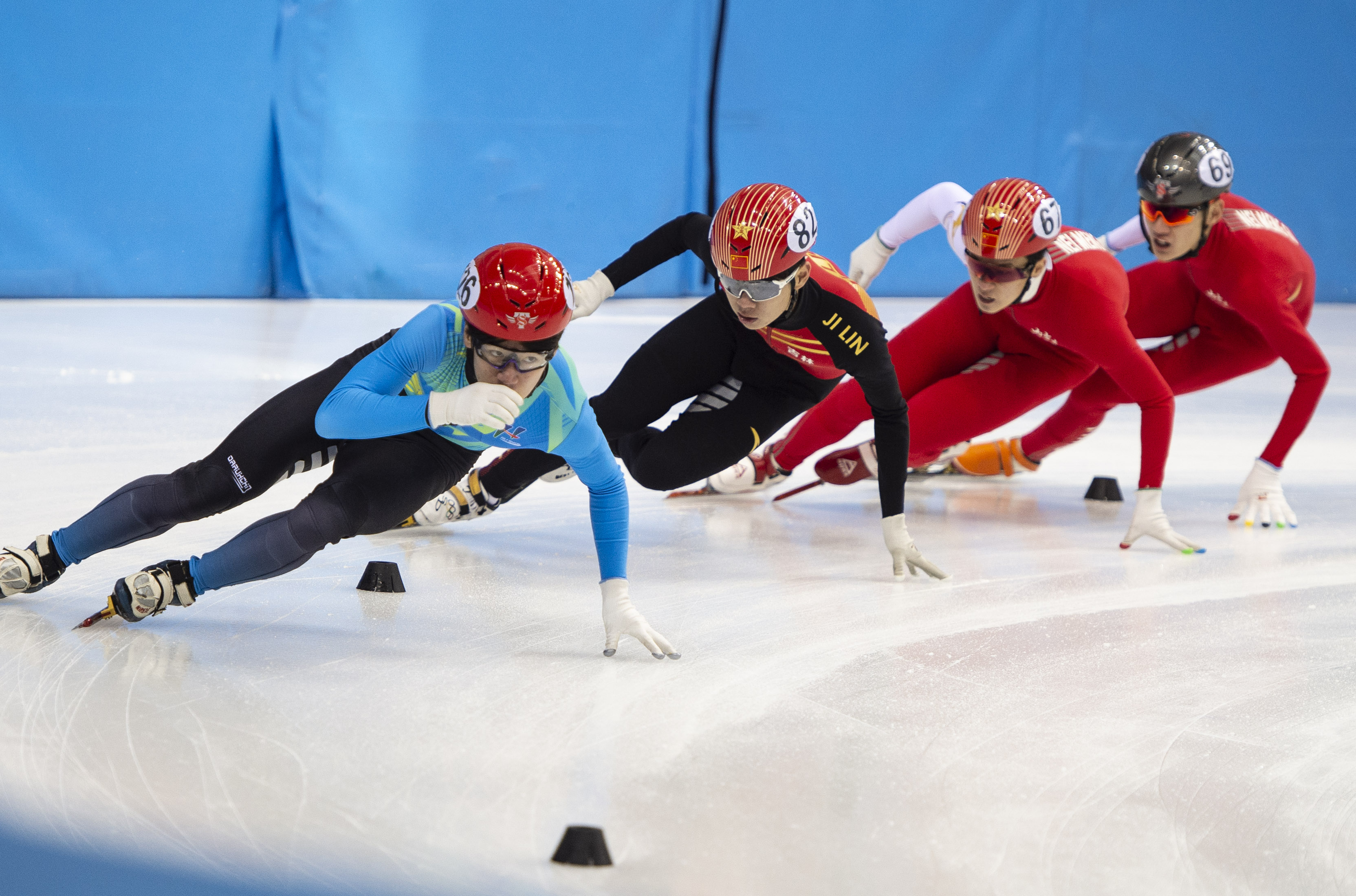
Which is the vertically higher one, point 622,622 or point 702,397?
point 702,397

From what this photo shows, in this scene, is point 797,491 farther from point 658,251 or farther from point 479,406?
point 479,406

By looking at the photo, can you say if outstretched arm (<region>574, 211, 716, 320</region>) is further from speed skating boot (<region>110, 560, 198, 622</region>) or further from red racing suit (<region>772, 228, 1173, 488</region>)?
speed skating boot (<region>110, 560, 198, 622</region>)

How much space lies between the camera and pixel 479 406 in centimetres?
221

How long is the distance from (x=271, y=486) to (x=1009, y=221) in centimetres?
214

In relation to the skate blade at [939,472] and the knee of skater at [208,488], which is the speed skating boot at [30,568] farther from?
the skate blade at [939,472]

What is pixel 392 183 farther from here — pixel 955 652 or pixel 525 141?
pixel 955 652

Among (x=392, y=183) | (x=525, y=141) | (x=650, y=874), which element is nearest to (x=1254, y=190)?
(x=525, y=141)

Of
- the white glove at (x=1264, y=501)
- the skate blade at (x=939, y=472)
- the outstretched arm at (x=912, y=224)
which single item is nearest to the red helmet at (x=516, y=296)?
Answer: the outstretched arm at (x=912, y=224)

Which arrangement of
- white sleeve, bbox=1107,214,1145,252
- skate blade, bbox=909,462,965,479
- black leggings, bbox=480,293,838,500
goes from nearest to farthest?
1. black leggings, bbox=480,293,838,500
2. white sleeve, bbox=1107,214,1145,252
3. skate blade, bbox=909,462,965,479

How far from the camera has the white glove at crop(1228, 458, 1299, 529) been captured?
13.6 feet

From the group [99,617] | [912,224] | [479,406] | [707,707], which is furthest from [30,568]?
[912,224]

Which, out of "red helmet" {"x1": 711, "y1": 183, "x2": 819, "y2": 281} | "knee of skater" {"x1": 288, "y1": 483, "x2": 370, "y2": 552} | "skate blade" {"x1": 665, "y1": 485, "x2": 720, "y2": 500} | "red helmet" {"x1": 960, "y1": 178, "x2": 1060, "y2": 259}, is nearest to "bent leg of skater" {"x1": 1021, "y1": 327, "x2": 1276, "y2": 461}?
"red helmet" {"x1": 960, "y1": 178, "x2": 1060, "y2": 259}

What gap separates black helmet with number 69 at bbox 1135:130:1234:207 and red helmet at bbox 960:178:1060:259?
1.89ft

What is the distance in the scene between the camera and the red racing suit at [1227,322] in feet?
13.6
